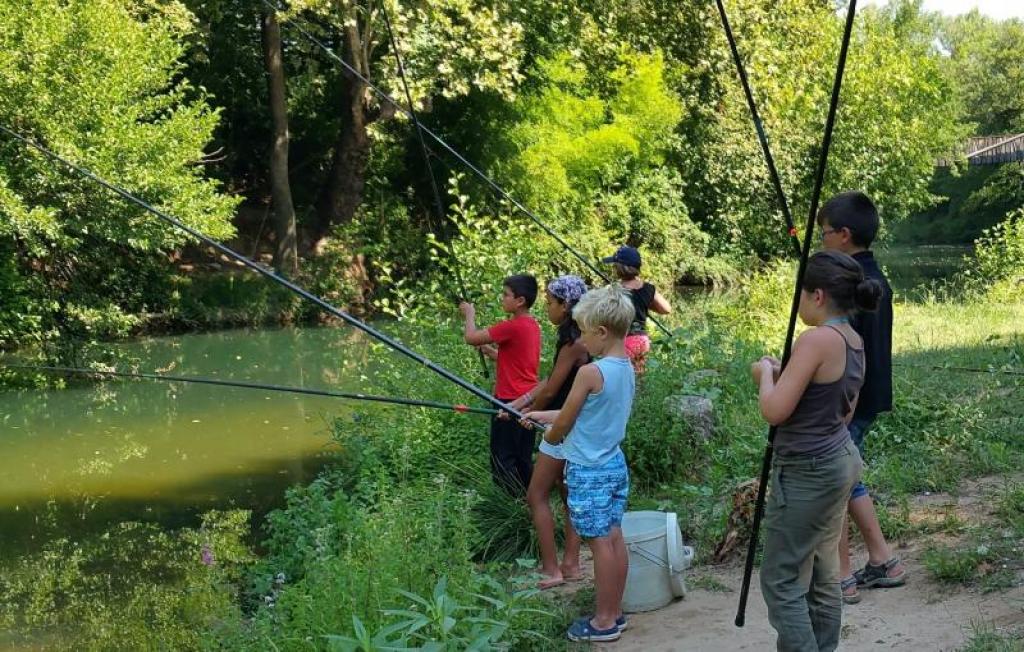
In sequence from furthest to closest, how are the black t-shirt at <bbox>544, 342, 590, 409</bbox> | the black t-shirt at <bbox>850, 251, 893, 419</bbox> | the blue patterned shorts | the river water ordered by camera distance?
the river water
the black t-shirt at <bbox>544, 342, 590, 409</bbox>
the blue patterned shorts
the black t-shirt at <bbox>850, 251, 893, 419</bbox>

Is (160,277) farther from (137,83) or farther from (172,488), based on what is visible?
(172,488)

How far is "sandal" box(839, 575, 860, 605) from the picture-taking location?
14.1ft

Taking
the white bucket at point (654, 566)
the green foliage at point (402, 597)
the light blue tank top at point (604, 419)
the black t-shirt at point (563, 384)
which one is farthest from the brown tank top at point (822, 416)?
the black t-shirt at point (563, 384)

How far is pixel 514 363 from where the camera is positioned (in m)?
5.48

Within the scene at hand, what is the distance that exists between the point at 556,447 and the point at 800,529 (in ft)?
5.12

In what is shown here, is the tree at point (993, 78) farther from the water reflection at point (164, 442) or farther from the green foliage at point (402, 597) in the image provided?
the green foliage at point (402, 597)

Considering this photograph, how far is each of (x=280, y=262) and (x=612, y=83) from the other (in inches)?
311

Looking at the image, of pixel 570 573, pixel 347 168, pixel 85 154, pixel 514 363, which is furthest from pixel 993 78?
pixel 570 573

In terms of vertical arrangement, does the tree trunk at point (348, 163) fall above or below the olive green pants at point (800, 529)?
above

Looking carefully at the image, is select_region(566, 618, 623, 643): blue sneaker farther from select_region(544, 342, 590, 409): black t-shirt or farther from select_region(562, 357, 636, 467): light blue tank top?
select_region(544, 342, 590, 409): black t-shirt

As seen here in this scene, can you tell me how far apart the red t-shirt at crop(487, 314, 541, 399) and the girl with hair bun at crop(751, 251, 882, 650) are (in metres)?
2.12

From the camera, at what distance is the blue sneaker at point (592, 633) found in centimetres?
426

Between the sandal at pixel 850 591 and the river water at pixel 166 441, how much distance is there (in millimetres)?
4655

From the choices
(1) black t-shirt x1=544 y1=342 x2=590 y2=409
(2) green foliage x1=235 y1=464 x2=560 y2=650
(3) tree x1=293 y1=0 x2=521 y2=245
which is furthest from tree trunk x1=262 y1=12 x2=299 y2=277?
(2) green foliage x1=235 y1=464 x2=560 y2=650
